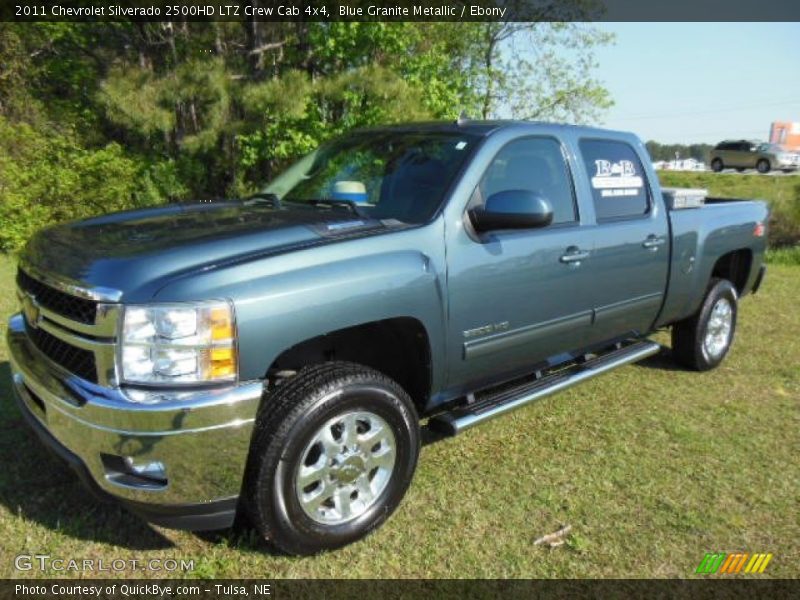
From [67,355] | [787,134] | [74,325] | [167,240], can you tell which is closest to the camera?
[74,325]

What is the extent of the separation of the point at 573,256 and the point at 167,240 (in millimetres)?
2168

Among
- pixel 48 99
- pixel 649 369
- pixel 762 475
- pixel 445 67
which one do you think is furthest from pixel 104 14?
pixel 762 475

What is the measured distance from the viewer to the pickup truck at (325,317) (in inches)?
89.6

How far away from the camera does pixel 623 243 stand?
13.0 feet

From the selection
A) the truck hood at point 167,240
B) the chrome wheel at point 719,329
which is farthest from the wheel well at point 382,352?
the chrome wheel at point 719,329

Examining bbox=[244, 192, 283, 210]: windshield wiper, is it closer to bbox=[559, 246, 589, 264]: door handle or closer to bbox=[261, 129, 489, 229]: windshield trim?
bbox=[261, 129, 489, 229]: windshield trim

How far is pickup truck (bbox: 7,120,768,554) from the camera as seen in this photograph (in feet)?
7.47

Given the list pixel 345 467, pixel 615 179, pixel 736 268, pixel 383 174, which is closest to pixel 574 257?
pixel 615 179

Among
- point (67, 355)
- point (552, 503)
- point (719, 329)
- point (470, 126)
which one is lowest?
point (552, 503)

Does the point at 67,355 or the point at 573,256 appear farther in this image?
the point at 573,256

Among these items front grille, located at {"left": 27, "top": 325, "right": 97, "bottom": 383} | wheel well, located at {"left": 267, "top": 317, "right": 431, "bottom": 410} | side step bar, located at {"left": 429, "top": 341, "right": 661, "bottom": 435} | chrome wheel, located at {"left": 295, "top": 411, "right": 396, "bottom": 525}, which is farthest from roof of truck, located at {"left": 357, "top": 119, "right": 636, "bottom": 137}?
front grille, located at {"left": 27, "top": 325, "right": 97, "bottom": 383}

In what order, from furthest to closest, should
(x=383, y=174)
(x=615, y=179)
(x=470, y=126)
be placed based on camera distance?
1. (x=615, y=179)
2. (x=470, y=126)
3. (x=383, y=174)

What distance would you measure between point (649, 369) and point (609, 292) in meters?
1.71

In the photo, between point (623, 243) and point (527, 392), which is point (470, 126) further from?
point (527, 392)
